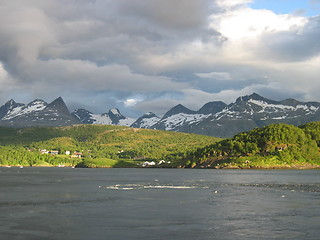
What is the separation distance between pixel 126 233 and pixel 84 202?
41.2 meters

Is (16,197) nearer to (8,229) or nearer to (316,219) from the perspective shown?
(8,229)

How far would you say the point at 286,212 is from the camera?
83875 mm

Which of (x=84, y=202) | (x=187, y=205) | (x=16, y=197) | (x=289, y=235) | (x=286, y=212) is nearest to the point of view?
(x=289, y=235)

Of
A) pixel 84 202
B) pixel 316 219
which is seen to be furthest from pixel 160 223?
pixel 84 202

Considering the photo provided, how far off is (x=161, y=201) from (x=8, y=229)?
44672mm

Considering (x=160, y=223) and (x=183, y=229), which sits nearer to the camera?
(x=183, y=229)

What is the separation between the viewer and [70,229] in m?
65.6

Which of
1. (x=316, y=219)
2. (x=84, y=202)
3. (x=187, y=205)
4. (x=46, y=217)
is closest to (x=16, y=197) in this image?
(x=84, y=202)

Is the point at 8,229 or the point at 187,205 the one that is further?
the point at 187,205

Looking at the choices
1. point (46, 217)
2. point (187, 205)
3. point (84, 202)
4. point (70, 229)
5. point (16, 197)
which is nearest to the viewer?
point (70, 229)

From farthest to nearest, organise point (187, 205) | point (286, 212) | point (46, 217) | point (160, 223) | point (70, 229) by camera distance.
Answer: point (187, 205) → point (286, 212) → point (46, 217) → point (160, 223) → point (70, 229)

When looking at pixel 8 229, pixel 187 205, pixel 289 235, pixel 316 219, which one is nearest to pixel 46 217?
pixel 8 229

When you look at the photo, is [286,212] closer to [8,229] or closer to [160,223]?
[160,223]

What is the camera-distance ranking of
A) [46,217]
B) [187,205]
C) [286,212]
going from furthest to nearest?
[187,205]
[286,212]
[46,217]
